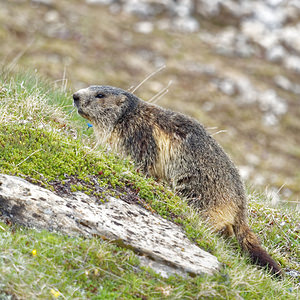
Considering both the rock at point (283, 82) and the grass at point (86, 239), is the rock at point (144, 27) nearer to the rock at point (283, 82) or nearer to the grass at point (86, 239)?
the rock at point (283, 82)

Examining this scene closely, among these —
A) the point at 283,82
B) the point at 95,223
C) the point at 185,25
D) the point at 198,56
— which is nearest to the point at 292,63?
the point at 283,82

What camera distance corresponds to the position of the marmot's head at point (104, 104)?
7547 mm

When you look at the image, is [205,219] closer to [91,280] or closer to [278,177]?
[91,280]

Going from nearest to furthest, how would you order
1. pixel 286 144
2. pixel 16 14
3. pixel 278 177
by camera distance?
pixel 278 177 → pixel 286 144 → pixel 16 14

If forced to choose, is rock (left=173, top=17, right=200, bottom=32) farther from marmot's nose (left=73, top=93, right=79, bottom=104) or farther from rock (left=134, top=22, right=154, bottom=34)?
marmot's nose (left=73, top=93, right=79, bottom=104)

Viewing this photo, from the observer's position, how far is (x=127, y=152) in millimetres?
7168

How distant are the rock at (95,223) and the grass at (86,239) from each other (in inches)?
4.8

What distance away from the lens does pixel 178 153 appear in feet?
22.7

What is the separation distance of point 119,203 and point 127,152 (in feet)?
5.45

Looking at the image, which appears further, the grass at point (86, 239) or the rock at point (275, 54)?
the rock at point (275, 54)

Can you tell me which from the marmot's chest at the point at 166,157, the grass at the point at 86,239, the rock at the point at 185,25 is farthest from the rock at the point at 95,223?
the rock at the point at 185,25

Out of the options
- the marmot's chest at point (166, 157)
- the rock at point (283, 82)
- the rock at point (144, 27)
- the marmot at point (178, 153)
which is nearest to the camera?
the marmot at point (178, 153)

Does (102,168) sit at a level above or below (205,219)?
above

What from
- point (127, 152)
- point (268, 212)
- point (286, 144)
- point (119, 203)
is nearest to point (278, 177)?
point (286, 144)
